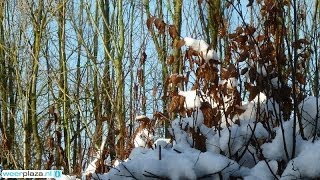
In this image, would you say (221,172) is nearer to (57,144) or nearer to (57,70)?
(57,144)

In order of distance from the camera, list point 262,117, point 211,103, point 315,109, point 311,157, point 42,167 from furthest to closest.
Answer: point 42,167
point 211,103
point 262,117
point 315,109
point 311,157

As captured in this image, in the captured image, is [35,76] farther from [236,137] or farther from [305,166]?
[305,166]

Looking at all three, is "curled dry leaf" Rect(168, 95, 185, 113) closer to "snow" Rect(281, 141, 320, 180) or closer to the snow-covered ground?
the snow-covered ground

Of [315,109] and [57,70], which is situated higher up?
[57,70]

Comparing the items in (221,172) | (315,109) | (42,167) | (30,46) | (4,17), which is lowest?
(42,167)

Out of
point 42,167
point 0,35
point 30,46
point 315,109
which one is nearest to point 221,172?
point 315,109

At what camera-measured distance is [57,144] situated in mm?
8148

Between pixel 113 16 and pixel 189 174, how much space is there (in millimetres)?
9280

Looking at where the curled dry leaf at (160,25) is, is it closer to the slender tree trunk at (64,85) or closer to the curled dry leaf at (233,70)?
the curled dry leaf at (233,70)

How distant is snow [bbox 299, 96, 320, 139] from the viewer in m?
2.63

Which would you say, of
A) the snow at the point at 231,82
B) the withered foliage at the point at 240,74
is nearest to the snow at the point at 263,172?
the withered foliage at the point at 240,74

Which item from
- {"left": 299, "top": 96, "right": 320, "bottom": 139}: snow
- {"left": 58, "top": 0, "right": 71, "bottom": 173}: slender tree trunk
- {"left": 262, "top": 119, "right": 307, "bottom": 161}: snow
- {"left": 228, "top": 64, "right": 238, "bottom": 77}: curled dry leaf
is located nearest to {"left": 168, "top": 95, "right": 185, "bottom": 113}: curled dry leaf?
{"left": 228, "top": 64, "right": 238, "bottom": 77}: curled dry leaf

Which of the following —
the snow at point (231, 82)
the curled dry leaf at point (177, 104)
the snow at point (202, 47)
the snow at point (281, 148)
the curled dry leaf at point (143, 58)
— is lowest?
the snow at point (281, 148)

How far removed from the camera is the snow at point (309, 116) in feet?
8.64
